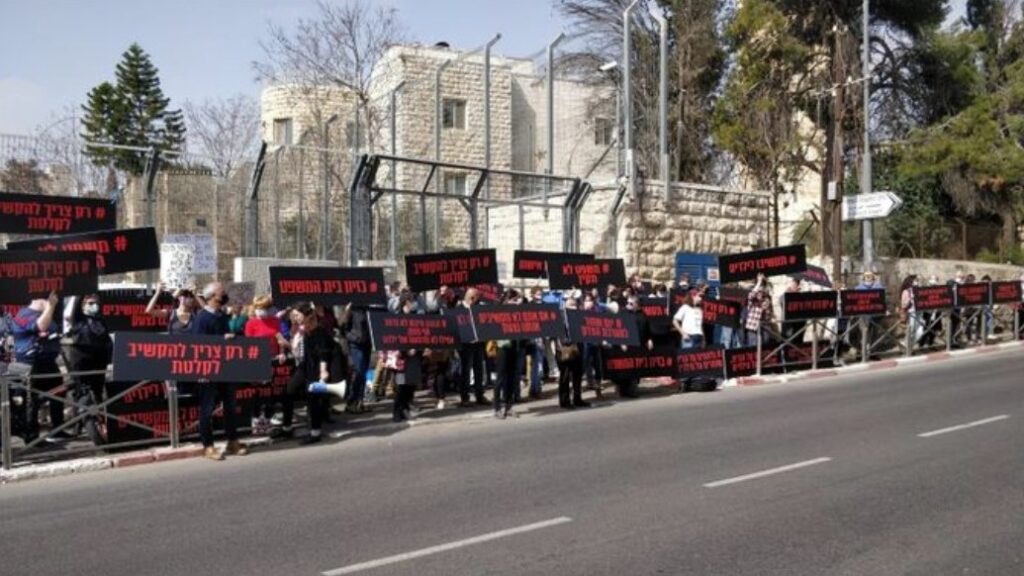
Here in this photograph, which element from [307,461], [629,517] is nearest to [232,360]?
[307,461]

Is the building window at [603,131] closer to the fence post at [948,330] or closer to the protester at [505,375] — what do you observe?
the fence post at [948,330]

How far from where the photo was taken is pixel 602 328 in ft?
48.1

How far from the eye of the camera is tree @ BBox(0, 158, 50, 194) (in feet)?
47.9

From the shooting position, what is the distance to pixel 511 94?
35938 millimetres

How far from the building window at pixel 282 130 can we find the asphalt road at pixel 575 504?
24259 mm

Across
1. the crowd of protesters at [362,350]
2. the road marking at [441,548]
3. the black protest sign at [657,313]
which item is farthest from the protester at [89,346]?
the black protest sign at [657,313]

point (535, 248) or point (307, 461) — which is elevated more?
point (535, 248)

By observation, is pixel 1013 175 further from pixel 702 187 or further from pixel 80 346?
pixel 80 346

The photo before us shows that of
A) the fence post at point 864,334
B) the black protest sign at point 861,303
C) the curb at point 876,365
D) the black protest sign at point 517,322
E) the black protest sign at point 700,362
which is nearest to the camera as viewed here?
the black protest sign at point 517,322

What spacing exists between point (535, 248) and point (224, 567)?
14.9 meters

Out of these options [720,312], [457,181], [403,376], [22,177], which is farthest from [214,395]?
[457,181]

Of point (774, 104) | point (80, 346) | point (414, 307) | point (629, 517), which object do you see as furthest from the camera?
point (774, 104)

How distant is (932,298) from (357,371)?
1343 centimetres

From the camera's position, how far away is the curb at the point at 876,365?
17.1m
